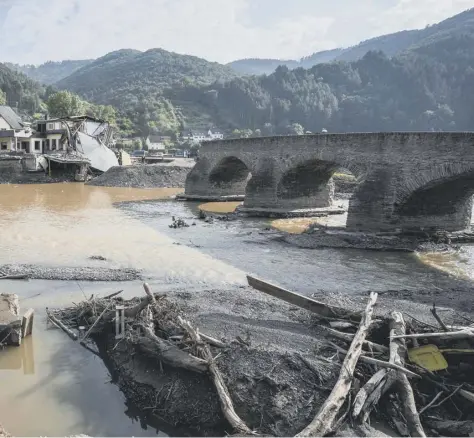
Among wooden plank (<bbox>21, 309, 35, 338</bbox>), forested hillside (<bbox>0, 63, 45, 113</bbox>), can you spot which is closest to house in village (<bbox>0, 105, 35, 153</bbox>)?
wooden plank (<bbox>21, 309, 35, 338</bbox>)

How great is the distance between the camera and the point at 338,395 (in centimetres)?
584

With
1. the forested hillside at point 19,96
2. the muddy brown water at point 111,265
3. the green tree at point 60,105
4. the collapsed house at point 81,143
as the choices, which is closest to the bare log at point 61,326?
the muddy brown water at point 111,265

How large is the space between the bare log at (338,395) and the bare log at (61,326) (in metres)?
5.06

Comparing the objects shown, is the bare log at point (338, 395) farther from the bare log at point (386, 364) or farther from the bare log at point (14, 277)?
the bare log at point (14, 277)

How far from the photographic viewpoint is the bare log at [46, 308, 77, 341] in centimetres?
876

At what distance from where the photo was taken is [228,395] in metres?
6.12

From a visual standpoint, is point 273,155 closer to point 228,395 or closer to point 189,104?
point 228,395

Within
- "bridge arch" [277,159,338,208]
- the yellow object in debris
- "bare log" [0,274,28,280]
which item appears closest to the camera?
the yellow object in debris

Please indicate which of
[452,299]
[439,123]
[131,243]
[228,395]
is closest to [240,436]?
[228,395]

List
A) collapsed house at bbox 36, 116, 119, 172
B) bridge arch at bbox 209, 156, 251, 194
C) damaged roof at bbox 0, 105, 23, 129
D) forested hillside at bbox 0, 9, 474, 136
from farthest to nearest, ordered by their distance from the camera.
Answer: forested hillside at bbox 0, 9, 474, 136 < damaged roof at bbox 0, 105, 23, 129 < collapsed house at bbox 36, 116, 119, 172 < bridge arch at bbox 209, 156, 251, 194

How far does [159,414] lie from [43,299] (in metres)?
5.73

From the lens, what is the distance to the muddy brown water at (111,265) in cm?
660

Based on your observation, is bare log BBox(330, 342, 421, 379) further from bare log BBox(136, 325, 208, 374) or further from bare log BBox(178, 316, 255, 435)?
bare log BBox(136, 325, 208, 374)

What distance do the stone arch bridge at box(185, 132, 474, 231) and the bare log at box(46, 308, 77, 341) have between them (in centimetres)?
1457
